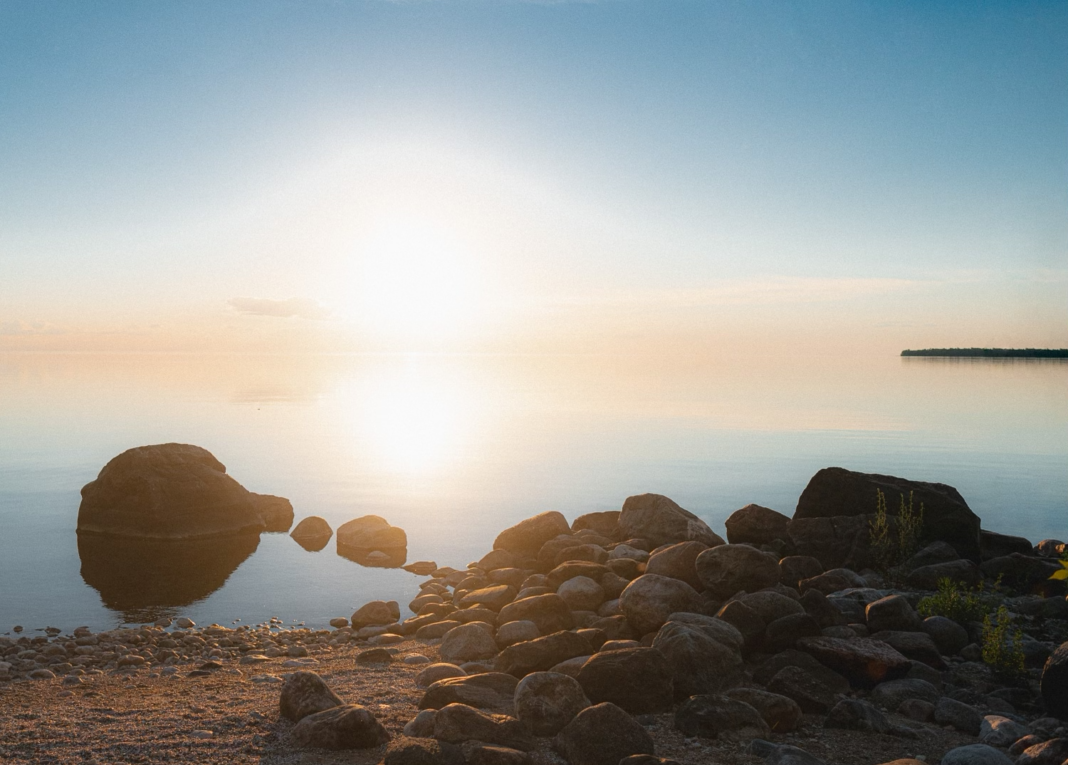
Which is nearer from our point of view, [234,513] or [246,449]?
[234,513]

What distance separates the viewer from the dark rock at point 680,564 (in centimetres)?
1330

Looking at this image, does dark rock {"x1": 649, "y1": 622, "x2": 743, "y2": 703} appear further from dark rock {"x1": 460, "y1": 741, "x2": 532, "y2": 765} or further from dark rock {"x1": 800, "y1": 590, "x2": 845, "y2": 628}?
Answer: dark rock {"x1": 460, "y1": 741, "x2": 532, "y2": 765}

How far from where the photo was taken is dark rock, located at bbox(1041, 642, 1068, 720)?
29.0 feet

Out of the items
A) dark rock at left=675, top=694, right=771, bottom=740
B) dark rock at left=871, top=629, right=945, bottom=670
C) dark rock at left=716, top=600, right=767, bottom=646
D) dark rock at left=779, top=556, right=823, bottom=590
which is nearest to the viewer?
dark rock at left=675, top=694, right=771, bottom=740

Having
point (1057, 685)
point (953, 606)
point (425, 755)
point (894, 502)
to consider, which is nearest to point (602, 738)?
point (425, 755)

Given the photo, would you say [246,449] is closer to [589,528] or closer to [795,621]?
[589,528]

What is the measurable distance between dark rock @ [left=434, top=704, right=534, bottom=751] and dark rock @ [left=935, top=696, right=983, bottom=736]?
16.0 feet

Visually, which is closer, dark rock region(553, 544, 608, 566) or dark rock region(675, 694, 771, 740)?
dark rock region(675, 694, 771, 740)

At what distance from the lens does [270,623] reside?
54.9 ft

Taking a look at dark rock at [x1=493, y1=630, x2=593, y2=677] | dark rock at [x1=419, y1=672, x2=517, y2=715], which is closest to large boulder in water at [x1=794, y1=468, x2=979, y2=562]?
dark rock at [x1=493, y1=630, x2=593, y2=677]

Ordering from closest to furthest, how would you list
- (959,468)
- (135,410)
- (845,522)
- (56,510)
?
(845,522), (56,510), (959,468), (135,410)

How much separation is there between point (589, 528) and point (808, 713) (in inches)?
438

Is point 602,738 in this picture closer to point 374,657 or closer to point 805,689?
point 805,689

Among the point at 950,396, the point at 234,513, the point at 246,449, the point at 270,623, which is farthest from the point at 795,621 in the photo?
the point at 950,396
